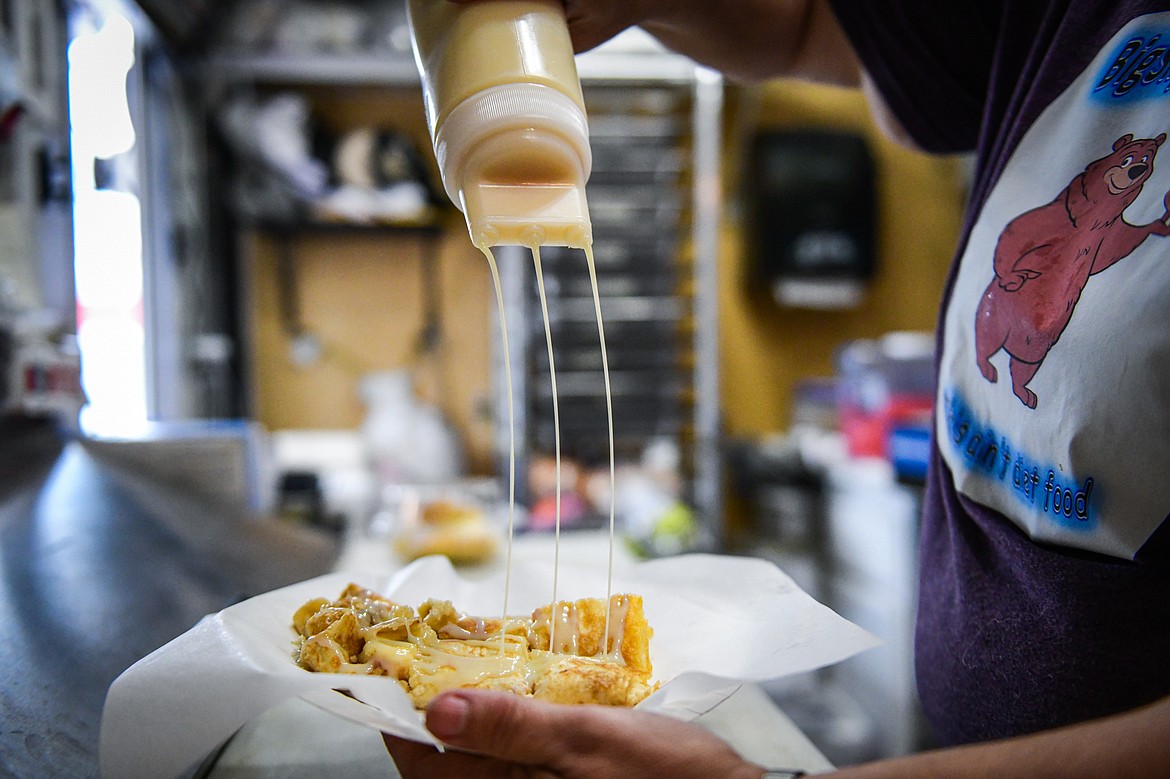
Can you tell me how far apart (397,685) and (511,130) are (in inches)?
18.3

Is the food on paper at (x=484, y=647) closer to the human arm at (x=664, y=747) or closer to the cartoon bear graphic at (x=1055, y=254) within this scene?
the human arm at (x=664, y=747)

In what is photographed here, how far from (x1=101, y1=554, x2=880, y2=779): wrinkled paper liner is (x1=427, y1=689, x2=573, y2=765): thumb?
53 millimetres

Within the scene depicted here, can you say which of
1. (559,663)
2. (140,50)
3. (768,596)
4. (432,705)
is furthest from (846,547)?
(140,50)

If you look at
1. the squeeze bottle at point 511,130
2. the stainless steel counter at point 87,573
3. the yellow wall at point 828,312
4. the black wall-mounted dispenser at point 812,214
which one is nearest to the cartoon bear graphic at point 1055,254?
the squeeze bottle at point 511,130

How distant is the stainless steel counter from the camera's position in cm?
62

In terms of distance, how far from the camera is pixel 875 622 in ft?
8.53

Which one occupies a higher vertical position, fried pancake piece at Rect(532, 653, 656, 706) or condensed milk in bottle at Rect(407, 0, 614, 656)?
condensed milk in bottle at Rect(407, 0, 614, 656)

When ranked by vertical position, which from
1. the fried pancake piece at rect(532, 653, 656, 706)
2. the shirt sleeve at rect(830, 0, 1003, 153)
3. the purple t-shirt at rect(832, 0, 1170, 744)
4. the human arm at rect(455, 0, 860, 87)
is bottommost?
the fried pancake piece at rect(532, 653, 656, 706)

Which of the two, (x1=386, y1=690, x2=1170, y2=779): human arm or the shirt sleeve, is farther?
the shirt sleeve

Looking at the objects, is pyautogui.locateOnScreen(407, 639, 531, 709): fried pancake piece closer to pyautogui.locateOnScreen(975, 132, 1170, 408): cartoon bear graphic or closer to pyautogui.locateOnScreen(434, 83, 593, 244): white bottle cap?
pyautogui.locateOnScreen(434, 83, 593, 244): white bottle cap

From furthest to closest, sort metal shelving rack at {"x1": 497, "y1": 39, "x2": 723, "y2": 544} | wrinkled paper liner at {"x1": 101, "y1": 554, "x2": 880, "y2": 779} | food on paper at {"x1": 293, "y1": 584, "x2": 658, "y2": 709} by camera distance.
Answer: metal shelving rack at {"x1": 497, "y1": 39, "x2": 723, "y2": 544} → food on paper at {"x1": 293, "y1": 584, "x2": 658, "y2": 709} → wrinkled paper liner at {"x1": 101, "y1": 554, "x2": 880, "y2": 779}

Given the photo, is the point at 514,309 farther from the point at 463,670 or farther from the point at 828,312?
the point at 463,670

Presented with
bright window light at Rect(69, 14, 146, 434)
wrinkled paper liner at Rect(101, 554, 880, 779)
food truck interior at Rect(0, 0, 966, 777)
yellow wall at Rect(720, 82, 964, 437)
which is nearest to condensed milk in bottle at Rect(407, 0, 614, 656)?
wrinkled paper liner at Rect(101, 554, 880, 779)

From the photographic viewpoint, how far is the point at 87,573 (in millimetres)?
901
